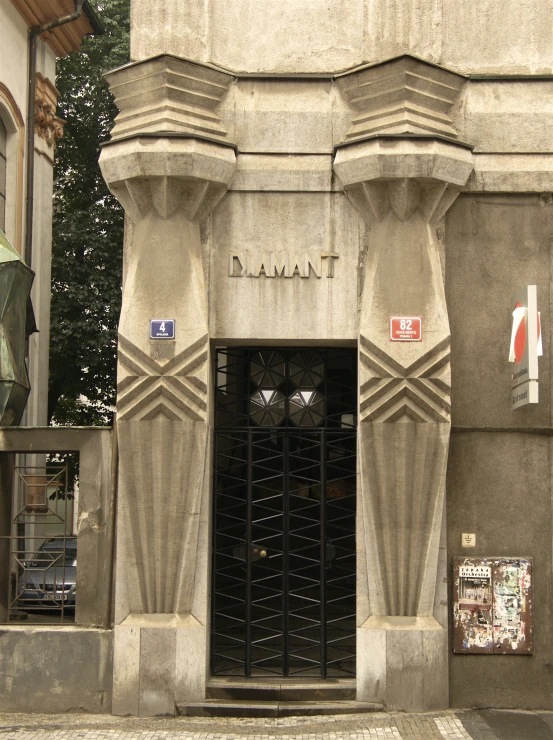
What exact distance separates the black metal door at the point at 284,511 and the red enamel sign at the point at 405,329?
3.09 ft

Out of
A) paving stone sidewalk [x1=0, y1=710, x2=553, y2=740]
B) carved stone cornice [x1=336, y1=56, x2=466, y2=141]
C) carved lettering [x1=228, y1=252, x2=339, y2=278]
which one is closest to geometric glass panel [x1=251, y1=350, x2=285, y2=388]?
carved lettering [x1=228, y1=252, x2=339, y2=278]

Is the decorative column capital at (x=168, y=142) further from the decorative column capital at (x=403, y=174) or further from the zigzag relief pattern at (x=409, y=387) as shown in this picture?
the zigzag relief pattern at (x=409, y=387)

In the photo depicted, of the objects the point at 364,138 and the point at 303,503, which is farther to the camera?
the point at 303,503

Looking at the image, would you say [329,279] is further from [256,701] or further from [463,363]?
[256,701]

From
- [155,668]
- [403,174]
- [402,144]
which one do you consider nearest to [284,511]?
[155,668]

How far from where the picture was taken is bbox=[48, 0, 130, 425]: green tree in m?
20.2

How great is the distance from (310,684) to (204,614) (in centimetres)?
125

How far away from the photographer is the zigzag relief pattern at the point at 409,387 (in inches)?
391

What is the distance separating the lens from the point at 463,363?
10.3m

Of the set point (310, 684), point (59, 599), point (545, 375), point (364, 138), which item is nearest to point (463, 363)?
point (545, 375)

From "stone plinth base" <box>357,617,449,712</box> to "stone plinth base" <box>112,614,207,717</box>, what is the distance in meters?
1.61

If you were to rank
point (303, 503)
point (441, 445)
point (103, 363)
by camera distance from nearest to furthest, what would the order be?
point (441, 445) < point (303, 503) < point (103, 363)

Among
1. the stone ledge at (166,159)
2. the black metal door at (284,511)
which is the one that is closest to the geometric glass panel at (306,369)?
the black metal door at (284,511)

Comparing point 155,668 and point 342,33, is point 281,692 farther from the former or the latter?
point 342,33
